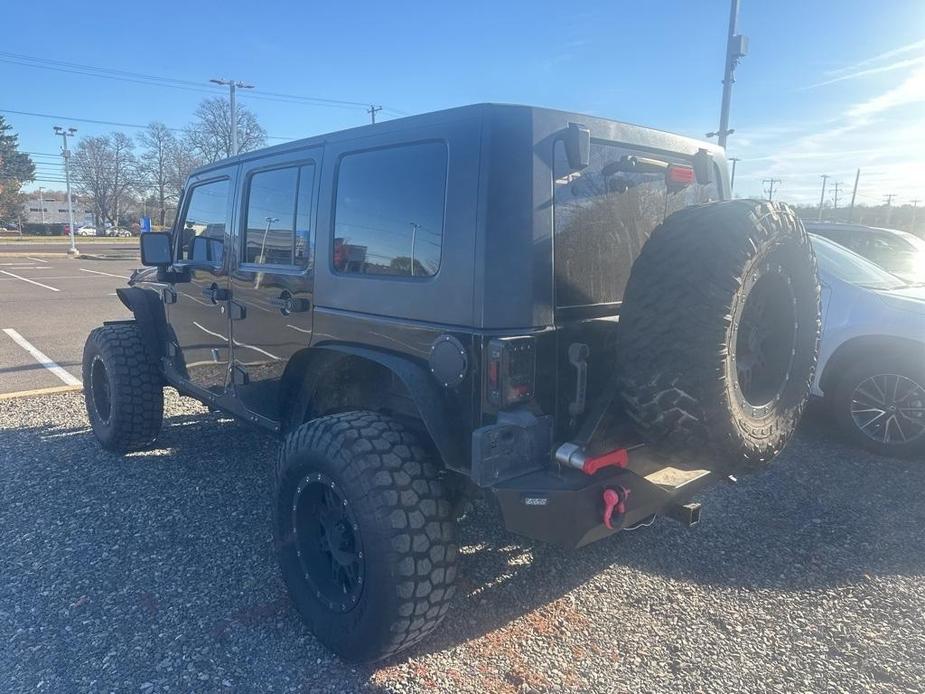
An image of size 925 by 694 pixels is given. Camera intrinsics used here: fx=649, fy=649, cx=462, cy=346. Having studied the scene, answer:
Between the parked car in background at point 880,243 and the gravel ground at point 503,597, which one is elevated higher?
the parked car in background at point 880,243

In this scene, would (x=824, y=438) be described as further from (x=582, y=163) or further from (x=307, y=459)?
(x=307, y=459)

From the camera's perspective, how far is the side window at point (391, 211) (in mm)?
2467

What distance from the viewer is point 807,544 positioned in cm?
349

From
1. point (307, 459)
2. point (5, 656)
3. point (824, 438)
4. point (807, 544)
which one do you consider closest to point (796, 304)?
point (807, 544)

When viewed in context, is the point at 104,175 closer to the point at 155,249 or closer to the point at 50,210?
the point at 50,210

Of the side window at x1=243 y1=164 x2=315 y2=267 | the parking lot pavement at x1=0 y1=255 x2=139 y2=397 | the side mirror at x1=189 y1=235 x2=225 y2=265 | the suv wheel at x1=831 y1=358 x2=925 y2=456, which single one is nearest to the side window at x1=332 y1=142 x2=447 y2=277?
the side window at x1=243 y1=164 x2=315 y2=267

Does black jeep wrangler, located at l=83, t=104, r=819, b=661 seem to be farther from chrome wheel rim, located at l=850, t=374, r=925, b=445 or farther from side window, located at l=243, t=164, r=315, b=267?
chrome wheel rim, located at l=850, t=374, r=925, b=445

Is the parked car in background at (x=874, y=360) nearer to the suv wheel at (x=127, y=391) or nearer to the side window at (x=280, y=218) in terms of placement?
the side window at (x=280, y=218)

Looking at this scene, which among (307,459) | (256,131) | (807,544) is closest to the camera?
(307,459)

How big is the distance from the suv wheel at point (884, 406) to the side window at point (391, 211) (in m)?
3.90

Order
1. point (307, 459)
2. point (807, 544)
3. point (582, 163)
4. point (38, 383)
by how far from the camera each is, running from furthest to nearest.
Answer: point (38, 383), point (807, 544), point (307, 459), point (582, 163)

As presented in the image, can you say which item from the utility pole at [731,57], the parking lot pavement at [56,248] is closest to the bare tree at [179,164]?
the parking lot pavement at [56,248]

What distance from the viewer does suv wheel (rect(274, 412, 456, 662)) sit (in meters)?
2.29

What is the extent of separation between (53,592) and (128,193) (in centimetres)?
8035
